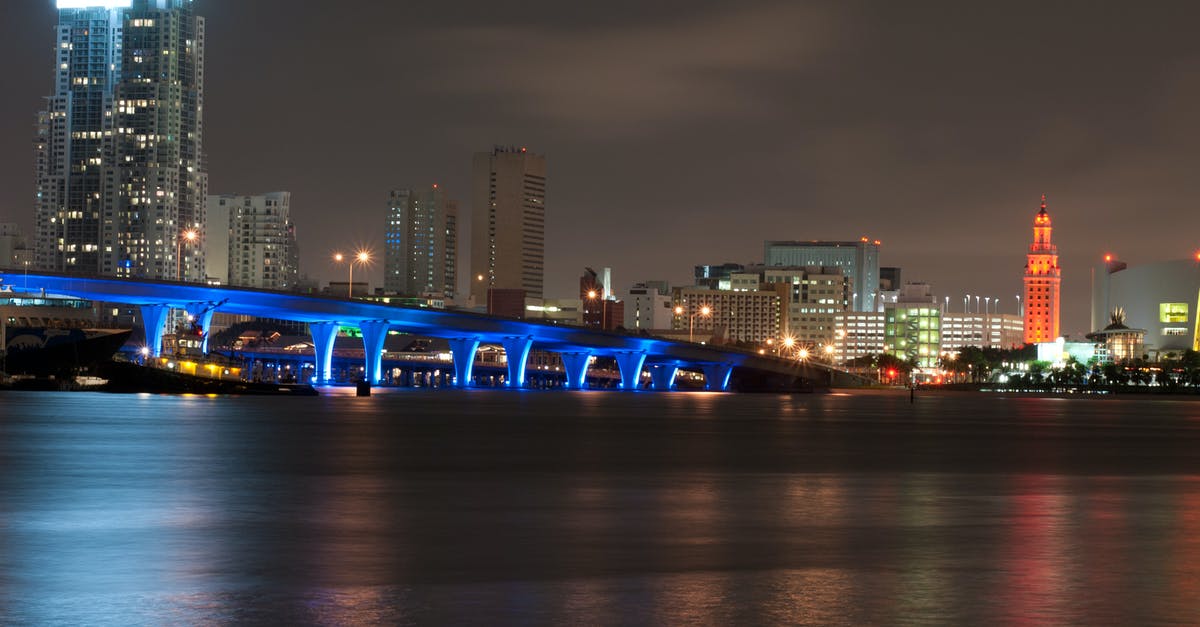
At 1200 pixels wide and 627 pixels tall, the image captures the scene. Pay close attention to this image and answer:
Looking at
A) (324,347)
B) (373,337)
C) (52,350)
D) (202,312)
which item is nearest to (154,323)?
(202,312)

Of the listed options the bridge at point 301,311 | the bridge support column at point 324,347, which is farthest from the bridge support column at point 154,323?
the bridge support column at point 324,347

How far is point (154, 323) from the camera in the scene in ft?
507

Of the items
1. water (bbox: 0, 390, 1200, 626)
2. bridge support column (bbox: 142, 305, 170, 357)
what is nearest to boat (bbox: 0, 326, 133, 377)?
bridge support column (bbox: 142, 305, 170, 357)

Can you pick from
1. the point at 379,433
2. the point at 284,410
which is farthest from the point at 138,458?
the point at 284,410

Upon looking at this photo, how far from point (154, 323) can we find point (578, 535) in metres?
138

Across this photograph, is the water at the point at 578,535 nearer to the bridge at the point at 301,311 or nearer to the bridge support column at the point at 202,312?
the bridge at the point at 301,311

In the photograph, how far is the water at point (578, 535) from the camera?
666 inches

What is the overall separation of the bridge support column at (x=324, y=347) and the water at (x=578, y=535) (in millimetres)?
124244

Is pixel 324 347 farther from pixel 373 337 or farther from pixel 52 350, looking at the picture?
pixel 52 350

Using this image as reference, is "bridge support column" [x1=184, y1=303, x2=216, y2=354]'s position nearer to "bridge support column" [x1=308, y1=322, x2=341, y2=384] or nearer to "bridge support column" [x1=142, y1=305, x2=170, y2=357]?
"bridge support column" [x1=142, y1=305, x2=170, y2=357]

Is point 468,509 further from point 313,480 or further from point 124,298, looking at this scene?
point 124,298

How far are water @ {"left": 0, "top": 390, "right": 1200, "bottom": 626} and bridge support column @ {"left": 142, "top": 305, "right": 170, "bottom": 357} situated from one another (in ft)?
330

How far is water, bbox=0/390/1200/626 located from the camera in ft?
55.5

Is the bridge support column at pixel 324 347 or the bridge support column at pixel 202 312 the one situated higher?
the bridge support column at pixel 202 312
